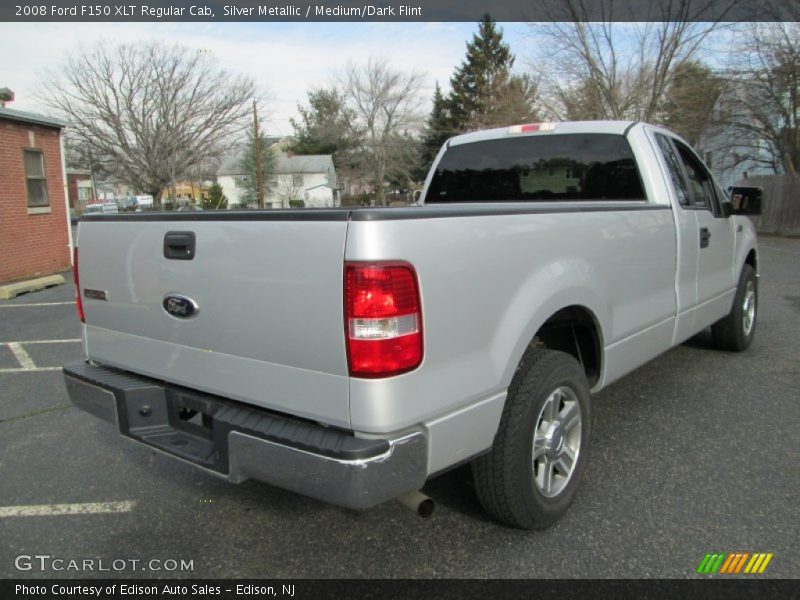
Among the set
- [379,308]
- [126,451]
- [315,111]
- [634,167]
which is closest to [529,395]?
[379,308]

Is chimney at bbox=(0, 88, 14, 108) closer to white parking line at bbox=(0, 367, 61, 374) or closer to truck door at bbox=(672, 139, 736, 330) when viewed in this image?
white parking line at bbox=(0, 367, 61, 374)

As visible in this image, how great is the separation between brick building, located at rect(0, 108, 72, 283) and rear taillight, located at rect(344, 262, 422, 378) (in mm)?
12945

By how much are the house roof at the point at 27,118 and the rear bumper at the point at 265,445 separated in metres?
12.4

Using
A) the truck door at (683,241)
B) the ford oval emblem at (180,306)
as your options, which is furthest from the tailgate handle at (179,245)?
the truck door at (683,241)

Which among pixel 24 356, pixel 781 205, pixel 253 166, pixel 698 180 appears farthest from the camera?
pixel 253 166

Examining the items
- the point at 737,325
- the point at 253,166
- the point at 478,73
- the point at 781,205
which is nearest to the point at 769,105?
the point at 781,205

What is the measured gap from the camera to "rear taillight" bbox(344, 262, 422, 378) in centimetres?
191

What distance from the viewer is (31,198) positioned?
43.9ft

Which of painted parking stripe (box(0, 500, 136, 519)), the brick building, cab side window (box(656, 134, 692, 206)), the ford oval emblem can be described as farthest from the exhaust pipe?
the brick building

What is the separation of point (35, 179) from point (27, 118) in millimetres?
1343

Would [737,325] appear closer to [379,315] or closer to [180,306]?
[379,315]

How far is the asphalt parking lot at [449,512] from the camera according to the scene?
2.52 m

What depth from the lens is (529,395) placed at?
2.46 meters
